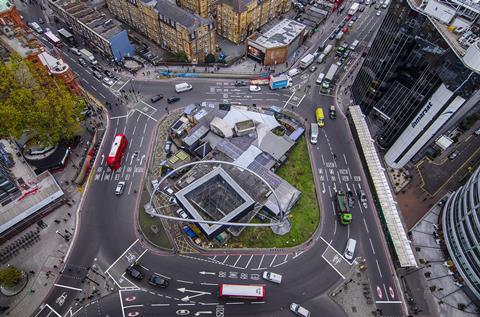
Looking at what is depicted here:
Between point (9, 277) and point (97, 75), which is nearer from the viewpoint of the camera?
point (9, 277)

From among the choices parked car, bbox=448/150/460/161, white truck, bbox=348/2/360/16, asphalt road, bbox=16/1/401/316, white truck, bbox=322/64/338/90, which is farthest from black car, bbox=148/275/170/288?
white truck, bbox=348/2/360/16

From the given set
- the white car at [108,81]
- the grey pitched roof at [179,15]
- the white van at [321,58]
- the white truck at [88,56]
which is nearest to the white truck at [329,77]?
the white van at [321,58]

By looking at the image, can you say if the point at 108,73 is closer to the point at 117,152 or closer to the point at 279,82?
the point at 117,152

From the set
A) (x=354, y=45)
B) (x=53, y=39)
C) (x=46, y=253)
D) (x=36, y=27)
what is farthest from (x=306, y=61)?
(x=36, y=27)

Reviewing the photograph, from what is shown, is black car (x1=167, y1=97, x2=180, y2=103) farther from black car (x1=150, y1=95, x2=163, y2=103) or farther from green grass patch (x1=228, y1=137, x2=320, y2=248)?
green grass patch (x1=228, y1=137, x2=320, y2=248)

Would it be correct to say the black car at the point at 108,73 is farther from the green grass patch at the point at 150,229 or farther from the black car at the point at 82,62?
the green grass patch at the point at 150,229
